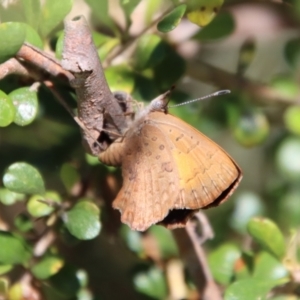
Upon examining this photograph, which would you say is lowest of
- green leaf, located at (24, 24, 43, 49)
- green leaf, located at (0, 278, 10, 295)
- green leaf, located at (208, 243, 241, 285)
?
green leaf, located at (208, 243, 241, 285)

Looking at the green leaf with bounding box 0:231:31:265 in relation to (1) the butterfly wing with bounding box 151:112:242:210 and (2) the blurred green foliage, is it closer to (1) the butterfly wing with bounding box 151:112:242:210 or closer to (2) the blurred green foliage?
→ (2) the blurred green foliage

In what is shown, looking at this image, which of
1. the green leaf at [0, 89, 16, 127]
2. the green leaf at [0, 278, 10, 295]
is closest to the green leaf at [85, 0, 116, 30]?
the green leaf at [0, 89, 16, 127]

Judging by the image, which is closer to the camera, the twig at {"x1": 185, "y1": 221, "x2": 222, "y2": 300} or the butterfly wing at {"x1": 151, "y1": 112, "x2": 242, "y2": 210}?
the butterfly wing at {"x1": 151, "y1": 112, "x2": 242, "y2": 210}

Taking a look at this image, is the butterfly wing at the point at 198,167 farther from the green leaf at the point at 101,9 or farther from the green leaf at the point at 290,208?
the green leaf at the point at 290,208

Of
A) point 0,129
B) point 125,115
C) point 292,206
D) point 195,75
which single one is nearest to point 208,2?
point 125,115

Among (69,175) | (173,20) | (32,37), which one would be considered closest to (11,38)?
(32,37)

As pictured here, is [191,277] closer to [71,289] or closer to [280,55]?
[71,289]

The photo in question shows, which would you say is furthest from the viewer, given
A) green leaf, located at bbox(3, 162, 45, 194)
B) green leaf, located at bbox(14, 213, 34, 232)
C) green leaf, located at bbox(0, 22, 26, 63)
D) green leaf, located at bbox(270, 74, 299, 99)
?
green leaf, located at bbox(270, 74, 299, 99)

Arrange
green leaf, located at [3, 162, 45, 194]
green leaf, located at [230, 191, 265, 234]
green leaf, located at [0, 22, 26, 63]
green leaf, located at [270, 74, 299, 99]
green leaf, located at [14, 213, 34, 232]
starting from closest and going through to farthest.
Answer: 1. green leaf, located at [0, 22, 26, 63]
2. green leaf, located at [3, 162, 45, 194]
3. green leaf, located at [14, 213, 34, 232]
4. green leaf, located at [270, 74, 299, 99]
5. green leaf, located at [230, 191, 265, 234]
